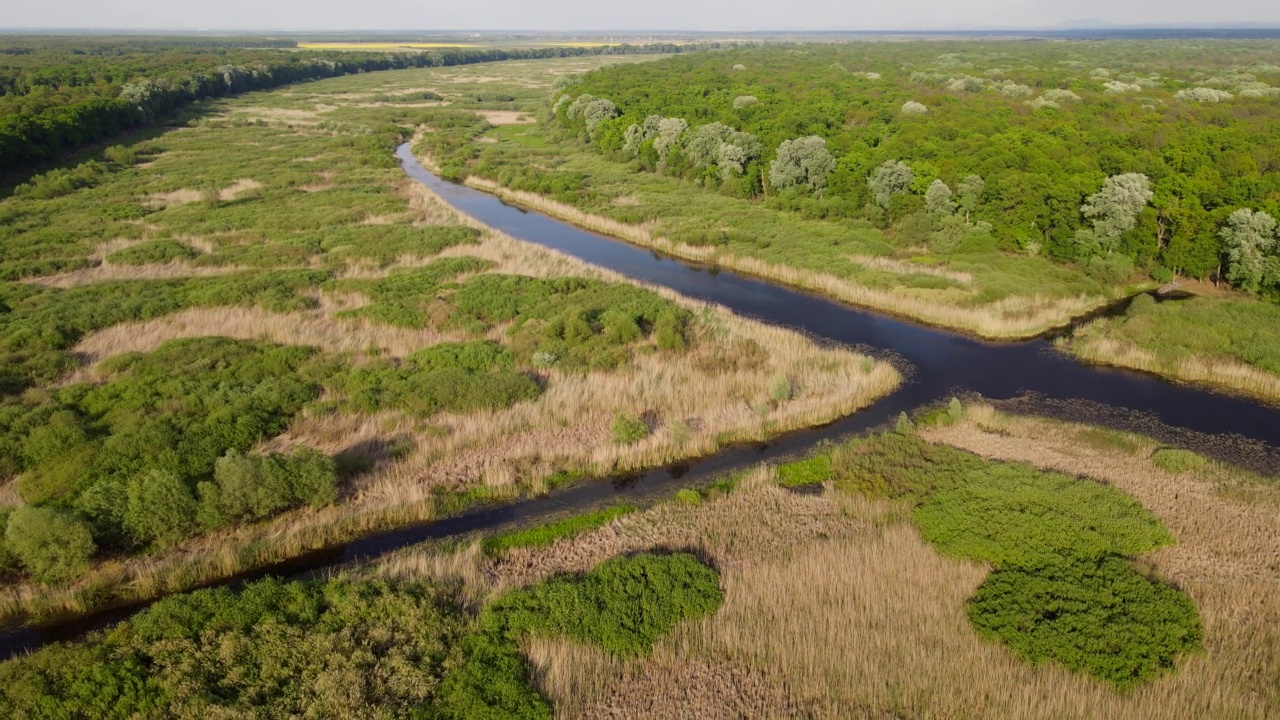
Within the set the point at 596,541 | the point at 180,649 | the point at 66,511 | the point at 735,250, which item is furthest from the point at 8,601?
the point at 735,250

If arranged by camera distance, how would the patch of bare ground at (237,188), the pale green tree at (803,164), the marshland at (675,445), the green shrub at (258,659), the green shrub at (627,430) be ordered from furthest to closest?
the patch of bare ground at (237,188), the pale green tree at (803,164), the green shrub at (627,430), the marshland at (675,445), the green shrub at (258,659)

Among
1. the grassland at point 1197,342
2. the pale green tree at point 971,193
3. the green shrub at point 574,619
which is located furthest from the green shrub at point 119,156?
the grassland at point 1197,342

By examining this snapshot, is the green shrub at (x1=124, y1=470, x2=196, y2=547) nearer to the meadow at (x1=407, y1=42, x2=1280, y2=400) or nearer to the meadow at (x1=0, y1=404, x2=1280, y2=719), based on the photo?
the meadow at (x1=0, y1=404, x2=1280, y2=719)

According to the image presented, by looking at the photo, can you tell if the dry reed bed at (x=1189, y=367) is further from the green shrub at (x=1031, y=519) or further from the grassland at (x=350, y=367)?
the green shrub at (x=1031, y=519)

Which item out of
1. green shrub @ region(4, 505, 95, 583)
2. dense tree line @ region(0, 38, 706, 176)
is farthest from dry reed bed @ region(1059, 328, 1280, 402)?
dense tree line @ region(0, 38, 706, 176)

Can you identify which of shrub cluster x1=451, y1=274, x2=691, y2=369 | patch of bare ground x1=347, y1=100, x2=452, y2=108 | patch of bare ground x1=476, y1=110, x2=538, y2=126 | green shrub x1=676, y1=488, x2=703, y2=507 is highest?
patch of bare ground x1=347, y1=100, x2=452, y2=108

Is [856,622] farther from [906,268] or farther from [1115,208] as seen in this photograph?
[1115,208]
